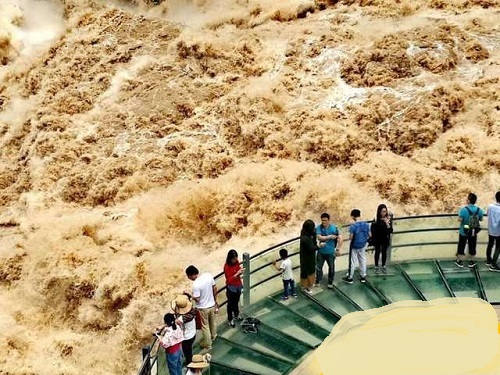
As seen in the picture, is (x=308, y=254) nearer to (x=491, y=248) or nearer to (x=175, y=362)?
(x=175, y=362)

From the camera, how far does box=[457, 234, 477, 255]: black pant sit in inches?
352

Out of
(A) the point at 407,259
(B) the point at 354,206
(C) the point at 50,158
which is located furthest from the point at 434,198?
(C) the point at 50,158

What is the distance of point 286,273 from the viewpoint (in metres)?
8.52

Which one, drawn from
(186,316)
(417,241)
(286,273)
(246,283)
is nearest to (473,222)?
(417,241)

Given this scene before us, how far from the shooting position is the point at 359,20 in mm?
19219

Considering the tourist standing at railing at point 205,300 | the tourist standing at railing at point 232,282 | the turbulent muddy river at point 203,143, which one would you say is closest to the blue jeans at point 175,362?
the tourist standing at railing at point 205,300

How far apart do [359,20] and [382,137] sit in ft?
18.3

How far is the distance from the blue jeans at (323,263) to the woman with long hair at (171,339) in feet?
8.44

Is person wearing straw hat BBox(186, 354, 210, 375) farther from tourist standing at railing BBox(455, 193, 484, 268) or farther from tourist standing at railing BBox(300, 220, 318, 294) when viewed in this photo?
tourist standing at railing BBox(455, 193, 484, 268)

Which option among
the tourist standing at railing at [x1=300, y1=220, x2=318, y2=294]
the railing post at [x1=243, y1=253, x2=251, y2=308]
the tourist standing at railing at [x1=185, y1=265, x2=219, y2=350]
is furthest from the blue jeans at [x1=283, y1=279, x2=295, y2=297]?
the tourist standing at railing at [x1=185, y1=265, x2=219, y2=350]

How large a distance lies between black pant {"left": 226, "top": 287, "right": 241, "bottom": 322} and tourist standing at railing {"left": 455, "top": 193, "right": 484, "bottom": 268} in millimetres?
3377

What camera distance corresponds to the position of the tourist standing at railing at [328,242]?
27.8 feet

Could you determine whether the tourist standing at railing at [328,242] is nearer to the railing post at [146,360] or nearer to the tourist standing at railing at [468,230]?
the tourist standing at railing at [468,230]

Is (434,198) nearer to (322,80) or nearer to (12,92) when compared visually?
(322,80)
